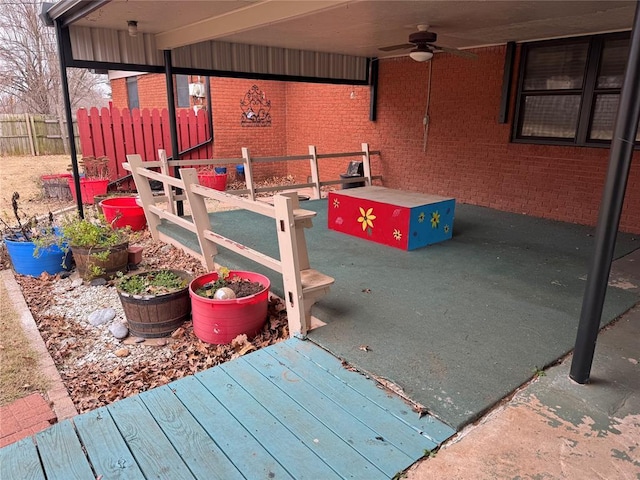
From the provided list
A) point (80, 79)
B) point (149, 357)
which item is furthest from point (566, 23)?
point (80, 79)

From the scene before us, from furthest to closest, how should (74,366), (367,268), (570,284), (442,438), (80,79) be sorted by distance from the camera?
(80,79)
(367,268)
(570,284)
(74,366)
(442,438)

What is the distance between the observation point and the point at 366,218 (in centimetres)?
518

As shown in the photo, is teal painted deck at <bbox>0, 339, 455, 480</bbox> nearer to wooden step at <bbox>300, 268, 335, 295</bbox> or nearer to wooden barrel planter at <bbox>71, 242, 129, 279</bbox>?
wooden step at <bbox>300, 268, 335, 295</bbox>

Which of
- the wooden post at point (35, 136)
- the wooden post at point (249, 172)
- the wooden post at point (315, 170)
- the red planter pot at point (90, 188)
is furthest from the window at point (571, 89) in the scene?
the wooden post at point (35, 136)

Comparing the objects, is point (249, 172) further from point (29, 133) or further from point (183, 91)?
point (29, 133)

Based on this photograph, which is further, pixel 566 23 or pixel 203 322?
pixel 566 23

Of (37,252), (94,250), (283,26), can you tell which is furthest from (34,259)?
(283,26)

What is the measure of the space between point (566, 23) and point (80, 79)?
19309 mm

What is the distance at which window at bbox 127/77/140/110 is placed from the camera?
13250mm

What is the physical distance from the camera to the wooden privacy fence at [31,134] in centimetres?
1305

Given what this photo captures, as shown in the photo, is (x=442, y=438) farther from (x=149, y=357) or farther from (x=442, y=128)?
(x=442, y=128)

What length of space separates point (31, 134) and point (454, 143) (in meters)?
12.6

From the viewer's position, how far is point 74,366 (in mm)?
3057

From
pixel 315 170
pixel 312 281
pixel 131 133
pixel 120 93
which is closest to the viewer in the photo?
pixel 312 281
